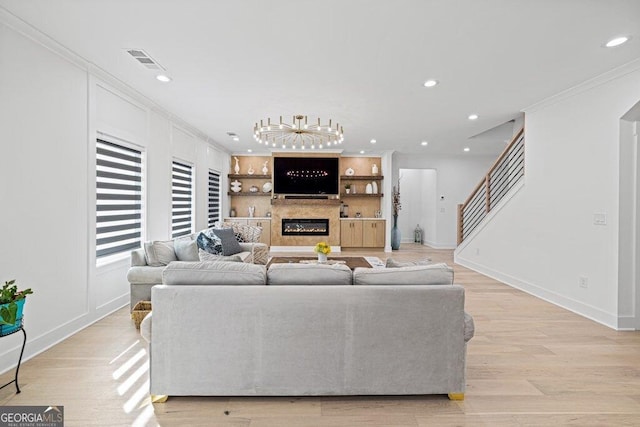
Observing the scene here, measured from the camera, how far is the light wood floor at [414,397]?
2.03 metres

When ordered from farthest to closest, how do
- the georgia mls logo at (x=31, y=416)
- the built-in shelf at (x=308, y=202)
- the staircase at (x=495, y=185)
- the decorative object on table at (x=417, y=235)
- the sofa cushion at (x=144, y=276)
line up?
the decorative object on table at (x=417, y=235)
the built-in shelf at (x=308, y=202)
the staircase at (x=495, y=185)
the sofa cushion at (x=144, y=276)
the georgia mls logo at (x=31, y=416)

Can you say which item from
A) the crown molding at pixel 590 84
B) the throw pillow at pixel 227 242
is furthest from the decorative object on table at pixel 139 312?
the crown molding at pixel 590 84

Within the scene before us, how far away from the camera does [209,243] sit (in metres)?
4.92

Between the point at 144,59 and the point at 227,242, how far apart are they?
110 inches

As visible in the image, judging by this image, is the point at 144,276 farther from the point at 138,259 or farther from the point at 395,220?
A: the point at 395,220

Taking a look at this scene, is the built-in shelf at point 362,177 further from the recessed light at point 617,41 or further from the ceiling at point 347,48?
the recessed light at point 617,41

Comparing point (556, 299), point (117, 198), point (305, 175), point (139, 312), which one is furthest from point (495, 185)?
point (117, 198)

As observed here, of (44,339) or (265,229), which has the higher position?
(265,229)

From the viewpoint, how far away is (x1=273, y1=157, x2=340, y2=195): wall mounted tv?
8852 millimetres

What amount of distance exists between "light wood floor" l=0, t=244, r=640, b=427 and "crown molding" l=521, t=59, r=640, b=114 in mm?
2806

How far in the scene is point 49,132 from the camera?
299 cm

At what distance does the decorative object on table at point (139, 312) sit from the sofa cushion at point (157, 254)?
469 mm

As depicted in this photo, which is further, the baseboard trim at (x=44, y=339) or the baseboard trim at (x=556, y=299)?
the baseboard trim at (x=556, y=299)

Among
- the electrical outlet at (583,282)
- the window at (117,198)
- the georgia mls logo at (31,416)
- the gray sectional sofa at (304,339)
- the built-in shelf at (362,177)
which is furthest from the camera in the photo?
the built-in shelf at (362,177)
